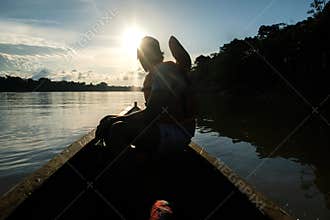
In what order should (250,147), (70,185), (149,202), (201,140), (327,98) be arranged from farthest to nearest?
(327,98)
(201,140)
(250,147)
(70,185)
(149,202)

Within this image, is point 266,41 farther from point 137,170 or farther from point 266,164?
point 137,170

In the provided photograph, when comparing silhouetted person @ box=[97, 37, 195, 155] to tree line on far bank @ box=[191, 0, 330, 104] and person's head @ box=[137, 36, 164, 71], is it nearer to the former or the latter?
person's head @ box=[137, 36, 164, 71]

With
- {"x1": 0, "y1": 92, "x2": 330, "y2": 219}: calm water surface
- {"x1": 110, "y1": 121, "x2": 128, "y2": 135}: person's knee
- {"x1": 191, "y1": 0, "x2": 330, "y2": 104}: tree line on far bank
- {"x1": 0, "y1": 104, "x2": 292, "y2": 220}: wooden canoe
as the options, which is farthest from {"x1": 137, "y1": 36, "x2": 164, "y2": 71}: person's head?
{"x1": 191, "y1": 0, "x2": 330, "y2": 104}: tree line on far bank

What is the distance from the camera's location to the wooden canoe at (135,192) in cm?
317

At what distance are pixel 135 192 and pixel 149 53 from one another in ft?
5.77

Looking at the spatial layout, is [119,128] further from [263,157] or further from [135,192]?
[263,157]

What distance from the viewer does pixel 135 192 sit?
12.3 ft

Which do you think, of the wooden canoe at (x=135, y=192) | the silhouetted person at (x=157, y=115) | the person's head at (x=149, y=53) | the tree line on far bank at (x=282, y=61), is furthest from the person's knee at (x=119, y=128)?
the tree line on far bank at (x=282, y=61)

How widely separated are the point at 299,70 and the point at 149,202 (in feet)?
226

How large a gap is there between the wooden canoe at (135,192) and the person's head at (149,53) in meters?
1.17

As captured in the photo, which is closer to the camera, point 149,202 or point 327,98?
point 149,202

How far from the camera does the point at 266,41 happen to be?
7169cm

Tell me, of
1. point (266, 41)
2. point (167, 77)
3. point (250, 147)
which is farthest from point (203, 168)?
point (266, 41)

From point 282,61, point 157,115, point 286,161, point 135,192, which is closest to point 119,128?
point 157,115
